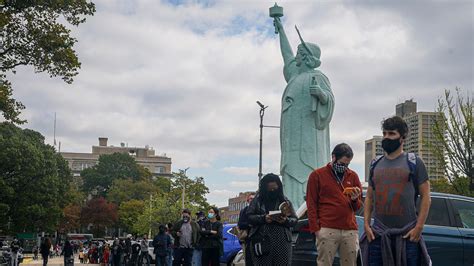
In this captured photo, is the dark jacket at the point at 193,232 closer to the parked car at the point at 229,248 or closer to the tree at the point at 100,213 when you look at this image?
the parked car at the point at 229,248

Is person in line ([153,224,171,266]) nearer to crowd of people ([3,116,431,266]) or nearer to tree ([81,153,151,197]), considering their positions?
crowd of people ([3,116,431,266])

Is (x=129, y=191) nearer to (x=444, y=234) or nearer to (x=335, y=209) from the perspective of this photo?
(x=444, y=234)

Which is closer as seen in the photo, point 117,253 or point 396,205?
point 396,205

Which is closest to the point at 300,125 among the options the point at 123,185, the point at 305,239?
the point at 305,239

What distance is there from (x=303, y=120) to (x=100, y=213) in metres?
77.4

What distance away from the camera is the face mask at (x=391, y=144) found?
6.47 metres

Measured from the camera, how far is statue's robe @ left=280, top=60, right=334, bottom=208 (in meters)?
27.0

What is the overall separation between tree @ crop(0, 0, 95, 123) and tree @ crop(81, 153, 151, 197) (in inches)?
3698

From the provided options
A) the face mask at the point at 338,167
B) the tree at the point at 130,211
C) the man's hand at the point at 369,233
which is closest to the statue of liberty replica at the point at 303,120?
the face mask at the point at 338,167

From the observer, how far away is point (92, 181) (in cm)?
11212

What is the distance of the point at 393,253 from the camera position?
6301mm

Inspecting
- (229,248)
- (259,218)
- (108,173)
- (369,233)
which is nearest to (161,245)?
(229,248)

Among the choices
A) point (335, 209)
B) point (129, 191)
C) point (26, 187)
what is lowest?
point (335, 209)

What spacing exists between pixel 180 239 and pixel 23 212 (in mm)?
41976
